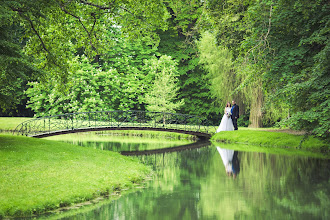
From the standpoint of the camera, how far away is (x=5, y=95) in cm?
1619

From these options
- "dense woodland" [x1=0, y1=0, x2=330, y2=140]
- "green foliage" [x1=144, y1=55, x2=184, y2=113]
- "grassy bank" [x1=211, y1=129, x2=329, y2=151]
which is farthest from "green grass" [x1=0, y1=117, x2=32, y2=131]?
"grassy bank" [x1=211, y1=129, x2=329, y2=151]

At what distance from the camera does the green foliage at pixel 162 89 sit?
1310 inches

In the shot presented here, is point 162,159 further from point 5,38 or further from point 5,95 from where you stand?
point 5,38

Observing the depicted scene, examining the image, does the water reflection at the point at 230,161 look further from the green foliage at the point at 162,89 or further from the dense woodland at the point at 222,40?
the green foliage at the point at 162,89

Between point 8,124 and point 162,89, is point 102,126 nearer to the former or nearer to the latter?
point 162,89

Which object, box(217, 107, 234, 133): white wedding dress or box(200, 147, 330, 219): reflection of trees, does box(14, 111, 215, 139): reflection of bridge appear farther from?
box(200, 147, 330, 219): reflection of trees

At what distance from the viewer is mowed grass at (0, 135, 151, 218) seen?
854 centimetres

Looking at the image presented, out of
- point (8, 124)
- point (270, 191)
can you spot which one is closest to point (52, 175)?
point (270, 191)

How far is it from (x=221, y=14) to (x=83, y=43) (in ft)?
21.2

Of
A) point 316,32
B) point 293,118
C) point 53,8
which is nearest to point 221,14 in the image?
point 316,32

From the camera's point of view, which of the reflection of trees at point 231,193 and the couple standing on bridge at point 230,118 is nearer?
the reflection of trees at point 231,193

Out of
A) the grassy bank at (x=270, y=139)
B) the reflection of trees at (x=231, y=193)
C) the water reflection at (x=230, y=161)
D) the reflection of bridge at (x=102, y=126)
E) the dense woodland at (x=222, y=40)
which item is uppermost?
the dense woodland at (x=222, y=40)

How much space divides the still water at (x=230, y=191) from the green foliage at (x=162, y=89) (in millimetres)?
15570

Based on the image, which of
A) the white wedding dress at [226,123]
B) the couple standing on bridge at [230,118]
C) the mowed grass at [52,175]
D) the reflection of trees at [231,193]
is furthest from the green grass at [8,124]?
the reflection of trees at [231,193]
